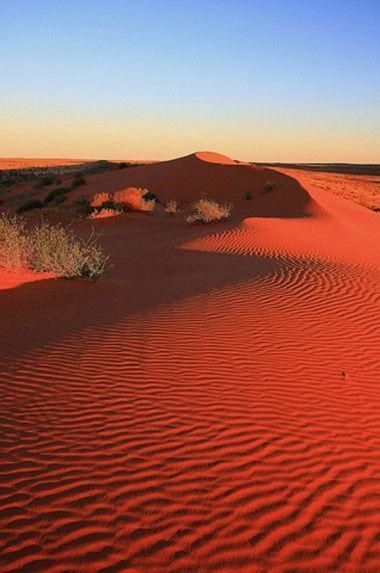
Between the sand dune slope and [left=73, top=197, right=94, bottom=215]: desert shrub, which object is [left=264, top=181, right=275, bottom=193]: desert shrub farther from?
[left=73, top=197, right=94, bottom=215]: desert shrub

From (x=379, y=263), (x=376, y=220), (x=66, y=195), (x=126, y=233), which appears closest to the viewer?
(x=379, y=263)

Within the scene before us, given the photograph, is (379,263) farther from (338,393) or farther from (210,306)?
(338,393)

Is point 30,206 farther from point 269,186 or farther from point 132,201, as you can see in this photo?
point 269,186

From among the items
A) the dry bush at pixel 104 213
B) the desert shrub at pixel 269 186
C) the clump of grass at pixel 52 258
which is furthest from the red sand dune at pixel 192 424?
the desert shrub at pixel 269 186

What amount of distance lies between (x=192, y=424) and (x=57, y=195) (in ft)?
93.4

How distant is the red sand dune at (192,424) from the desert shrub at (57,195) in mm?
20218

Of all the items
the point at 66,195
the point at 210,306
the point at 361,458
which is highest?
the point at 66,195

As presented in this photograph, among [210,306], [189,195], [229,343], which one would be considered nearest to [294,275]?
[210,306]

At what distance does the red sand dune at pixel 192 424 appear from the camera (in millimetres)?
3498

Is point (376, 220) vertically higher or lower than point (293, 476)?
higher

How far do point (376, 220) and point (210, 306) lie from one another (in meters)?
18.2

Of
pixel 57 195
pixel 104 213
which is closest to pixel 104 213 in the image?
pixel 104 213

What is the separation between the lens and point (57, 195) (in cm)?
3152

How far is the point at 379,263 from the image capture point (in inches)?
527
